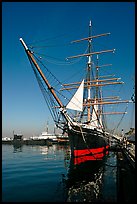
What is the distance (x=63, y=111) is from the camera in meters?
27.8

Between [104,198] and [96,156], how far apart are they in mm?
17413

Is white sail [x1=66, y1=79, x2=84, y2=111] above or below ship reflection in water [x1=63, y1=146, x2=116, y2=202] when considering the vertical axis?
above

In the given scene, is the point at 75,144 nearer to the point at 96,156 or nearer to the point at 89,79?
the point at 96,156

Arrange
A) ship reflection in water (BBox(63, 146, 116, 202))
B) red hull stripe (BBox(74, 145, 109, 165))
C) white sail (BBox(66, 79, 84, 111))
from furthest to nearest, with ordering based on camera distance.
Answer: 1. white sail (BBox(66, 79, 84, 111))
2. red hull stripe (BBox(74, 145, 109, 165))
3. ship reflection in water (BBox(63, 146, 116, 202))

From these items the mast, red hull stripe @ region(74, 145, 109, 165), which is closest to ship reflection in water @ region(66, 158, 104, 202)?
red hull stripe @ region(74, 145, 109, 165)

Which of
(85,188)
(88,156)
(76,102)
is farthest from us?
(76,102)

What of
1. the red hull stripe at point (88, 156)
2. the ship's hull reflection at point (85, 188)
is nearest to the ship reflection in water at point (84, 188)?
the ship's hull reflection at point (85, 188)

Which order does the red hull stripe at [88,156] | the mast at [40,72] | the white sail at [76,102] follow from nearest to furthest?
the mast at [40,72] < the red hull stripe at [88,156] < the white sail at [76,102]

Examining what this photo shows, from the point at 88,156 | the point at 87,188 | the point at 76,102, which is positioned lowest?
the point at 87,188

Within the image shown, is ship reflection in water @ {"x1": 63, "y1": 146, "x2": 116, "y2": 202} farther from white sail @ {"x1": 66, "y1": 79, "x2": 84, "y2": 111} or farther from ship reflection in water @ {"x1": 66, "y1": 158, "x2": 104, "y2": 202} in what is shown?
white sail @ {"x1": 66, "y1": 79, "x2": 84, "y2": 111}

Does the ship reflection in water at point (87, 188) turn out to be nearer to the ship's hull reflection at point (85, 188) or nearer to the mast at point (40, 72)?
the ship's hull reflection at point (85, 188)

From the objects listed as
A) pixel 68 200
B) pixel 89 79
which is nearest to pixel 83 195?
pixel 68 200

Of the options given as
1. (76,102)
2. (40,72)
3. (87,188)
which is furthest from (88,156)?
(40,72)

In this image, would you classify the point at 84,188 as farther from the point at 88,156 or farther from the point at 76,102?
the point at 76,102
